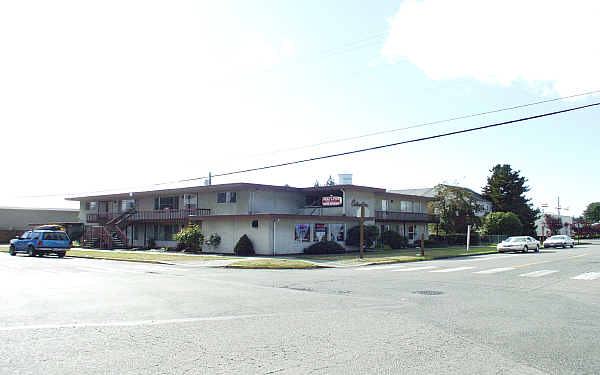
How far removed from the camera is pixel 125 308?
33.8 ft

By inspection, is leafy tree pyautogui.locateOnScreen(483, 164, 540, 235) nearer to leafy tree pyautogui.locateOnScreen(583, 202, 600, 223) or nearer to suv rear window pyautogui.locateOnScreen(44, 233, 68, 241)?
suv rear window pyautogui.locateOnScreen(44, 233, 68, 241)

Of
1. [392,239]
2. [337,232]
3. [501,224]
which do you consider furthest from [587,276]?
[501,224]

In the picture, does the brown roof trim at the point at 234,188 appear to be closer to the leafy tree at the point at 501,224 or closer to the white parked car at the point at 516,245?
A: the white parked car at the point at 516,245

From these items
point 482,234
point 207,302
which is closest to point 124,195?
point 207,302

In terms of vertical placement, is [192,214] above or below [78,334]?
above

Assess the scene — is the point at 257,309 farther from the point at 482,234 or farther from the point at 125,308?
the point at 482,234

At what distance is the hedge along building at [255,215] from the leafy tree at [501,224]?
673 inches

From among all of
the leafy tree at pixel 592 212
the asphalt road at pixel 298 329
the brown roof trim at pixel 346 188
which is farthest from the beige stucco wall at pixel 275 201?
the leafy tree at pixel 592 212

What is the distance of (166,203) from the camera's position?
1781 inches

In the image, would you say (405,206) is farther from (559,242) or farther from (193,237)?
(193,237)

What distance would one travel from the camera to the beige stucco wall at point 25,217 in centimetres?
6362

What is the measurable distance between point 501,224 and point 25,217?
65.1 meters

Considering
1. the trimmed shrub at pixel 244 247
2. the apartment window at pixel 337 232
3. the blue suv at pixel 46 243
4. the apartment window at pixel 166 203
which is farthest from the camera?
the apartment window at pixel 166 203

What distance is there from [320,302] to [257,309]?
1811 millimetres
